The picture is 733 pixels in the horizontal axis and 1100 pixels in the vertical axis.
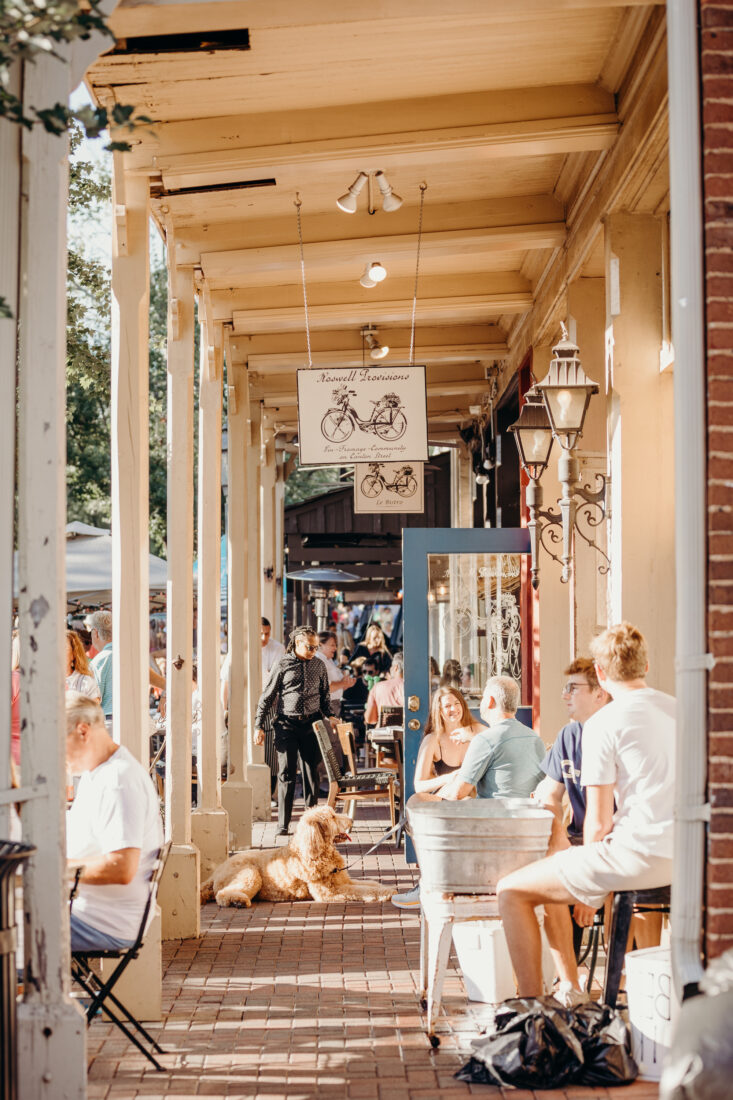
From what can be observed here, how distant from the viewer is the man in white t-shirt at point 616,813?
4.77 m

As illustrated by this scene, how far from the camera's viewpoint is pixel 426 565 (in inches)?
389

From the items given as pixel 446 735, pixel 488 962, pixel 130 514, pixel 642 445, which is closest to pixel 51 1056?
pixel 488 962

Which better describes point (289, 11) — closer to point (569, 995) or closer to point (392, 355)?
point (569, 995)

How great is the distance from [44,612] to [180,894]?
12.4ft

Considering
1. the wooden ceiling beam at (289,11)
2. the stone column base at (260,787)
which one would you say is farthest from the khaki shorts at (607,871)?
the stone column base at (260,787)

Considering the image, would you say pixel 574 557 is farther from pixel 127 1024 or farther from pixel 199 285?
pixel 127 1024

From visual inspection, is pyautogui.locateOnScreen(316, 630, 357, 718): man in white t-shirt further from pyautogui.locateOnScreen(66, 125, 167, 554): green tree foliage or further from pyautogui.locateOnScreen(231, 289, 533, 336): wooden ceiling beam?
pyautogui.locateOnScreen(231, 289, 533, 336): wooden ceiling beam

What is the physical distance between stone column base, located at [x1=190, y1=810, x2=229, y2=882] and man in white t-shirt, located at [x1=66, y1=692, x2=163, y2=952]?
397 cm

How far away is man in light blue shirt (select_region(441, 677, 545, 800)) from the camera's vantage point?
20.8 ft

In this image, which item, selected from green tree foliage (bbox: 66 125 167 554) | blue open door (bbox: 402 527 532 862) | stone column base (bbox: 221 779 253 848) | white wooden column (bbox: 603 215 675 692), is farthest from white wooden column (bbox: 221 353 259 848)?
white wooden column (bbox: 603 215 675 692)

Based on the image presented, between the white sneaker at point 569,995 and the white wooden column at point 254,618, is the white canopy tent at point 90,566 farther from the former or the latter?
the white sneaker at point 569,995

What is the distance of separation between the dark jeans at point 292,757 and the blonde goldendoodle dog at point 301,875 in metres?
2.21

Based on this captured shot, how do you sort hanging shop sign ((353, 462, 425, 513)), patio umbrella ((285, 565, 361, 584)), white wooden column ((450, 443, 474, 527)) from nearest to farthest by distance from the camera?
hanging shop sign ((353, 462, 425, 513)) < white wooden column ((450, 443, 474, 527)) < patio umbrella ((285, 565, 361, 584))

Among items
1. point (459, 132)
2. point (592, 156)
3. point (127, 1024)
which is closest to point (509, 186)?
point (592, 156)
